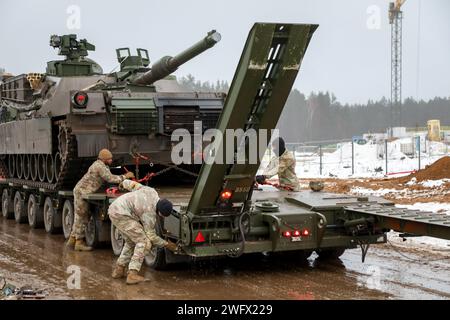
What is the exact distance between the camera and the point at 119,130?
12.2 m

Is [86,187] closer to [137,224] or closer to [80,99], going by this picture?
[80,99]

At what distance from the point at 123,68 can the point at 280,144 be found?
15.2 ft

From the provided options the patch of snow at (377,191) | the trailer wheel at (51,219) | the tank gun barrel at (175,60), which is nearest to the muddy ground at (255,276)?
the trailer wheel at (51,219)

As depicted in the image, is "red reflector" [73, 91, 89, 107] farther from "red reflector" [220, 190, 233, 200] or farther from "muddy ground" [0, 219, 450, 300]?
"red reflector" [220, 190, 233, 200]

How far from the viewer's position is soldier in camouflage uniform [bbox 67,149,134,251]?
11.3 m

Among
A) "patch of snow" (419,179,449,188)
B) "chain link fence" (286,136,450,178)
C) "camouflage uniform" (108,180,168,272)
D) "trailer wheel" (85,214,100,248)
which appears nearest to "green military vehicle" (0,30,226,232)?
"trailer wheel" (85,214,100,248)

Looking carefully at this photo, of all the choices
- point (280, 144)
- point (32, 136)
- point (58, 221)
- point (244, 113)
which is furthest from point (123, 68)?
point (244, 113)

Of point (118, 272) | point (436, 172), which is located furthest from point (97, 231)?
point (436, 172)

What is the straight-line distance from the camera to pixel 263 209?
30.3 feet

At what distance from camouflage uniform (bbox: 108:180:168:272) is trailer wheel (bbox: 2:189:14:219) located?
9250 mm

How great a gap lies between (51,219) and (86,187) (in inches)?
→ 110

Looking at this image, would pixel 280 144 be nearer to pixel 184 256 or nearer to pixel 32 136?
pixel 184 256

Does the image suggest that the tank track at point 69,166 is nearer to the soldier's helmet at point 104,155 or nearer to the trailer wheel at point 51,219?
the trailer wheel at point 51,219

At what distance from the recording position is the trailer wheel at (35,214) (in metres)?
15.0
